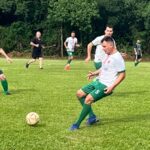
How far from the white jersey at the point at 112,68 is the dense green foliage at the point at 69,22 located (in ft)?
153

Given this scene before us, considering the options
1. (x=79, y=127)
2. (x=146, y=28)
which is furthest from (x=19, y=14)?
(x=79, y=127)

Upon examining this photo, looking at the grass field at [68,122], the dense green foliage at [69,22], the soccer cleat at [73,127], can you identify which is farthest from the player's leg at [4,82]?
the dense green foliage at [69,22]

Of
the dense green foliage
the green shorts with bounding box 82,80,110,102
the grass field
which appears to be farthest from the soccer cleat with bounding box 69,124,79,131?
the dense green foliage

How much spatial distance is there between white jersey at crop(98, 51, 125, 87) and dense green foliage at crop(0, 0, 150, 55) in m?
46.7

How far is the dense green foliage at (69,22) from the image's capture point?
185ft

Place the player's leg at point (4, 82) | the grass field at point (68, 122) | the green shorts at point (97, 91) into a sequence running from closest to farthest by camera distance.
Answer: the grass field at point (68, 122), the green shorts at point (97, 91), the player's leg at point (4, 82)

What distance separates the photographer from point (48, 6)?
5797cm

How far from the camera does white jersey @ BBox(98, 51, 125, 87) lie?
9086 millimetres

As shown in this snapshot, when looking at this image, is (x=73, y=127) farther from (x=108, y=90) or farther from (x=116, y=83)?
(x=116, y=83)

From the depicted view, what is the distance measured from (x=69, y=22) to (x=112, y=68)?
4777 centimetres

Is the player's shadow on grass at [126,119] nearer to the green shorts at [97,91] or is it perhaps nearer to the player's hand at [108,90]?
the green shorts at [97,91]

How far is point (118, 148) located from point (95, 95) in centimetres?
171

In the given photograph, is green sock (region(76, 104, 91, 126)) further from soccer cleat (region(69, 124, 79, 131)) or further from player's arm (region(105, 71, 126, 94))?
player's arm (region(105, 71, 126, 94))

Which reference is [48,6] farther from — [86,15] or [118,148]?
[118,148]
